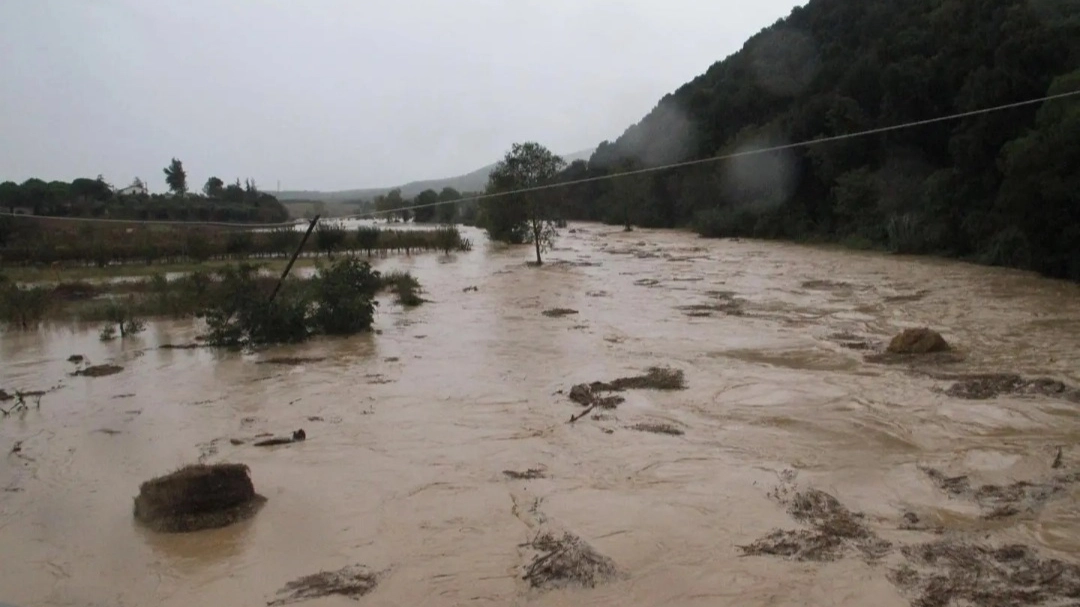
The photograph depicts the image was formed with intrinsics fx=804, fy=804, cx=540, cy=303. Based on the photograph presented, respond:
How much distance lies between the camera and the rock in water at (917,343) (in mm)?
9688

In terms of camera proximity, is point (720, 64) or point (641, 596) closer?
point (641, 596)

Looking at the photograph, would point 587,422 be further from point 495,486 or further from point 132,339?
point 132,339

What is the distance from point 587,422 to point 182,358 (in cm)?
677

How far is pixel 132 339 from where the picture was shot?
13008mm

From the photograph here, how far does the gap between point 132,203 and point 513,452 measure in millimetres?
31080

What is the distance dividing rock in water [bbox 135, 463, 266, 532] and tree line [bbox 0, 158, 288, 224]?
17060mm

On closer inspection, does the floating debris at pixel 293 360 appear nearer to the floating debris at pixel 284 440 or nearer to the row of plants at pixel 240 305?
A: the row of plants at pixel 240 305

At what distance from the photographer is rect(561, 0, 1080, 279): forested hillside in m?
16.3

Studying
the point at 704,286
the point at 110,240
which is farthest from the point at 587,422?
the point at 110,240

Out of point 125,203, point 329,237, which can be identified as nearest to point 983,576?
point 329,237

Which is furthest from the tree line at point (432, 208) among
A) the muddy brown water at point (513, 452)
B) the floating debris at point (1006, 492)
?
the floating debris at point (1006, 492)

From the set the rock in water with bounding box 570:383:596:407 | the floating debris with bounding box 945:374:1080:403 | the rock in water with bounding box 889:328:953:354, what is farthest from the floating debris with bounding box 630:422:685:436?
the rock in water with bounding box 889:328:953:354

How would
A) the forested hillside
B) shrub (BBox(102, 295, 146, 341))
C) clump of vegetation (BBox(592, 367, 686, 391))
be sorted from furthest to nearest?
the forested hillside < shrub (BBox(102, 295, 146, 341)) < clump of vegetation (BBox(592, 367, 686, 391))

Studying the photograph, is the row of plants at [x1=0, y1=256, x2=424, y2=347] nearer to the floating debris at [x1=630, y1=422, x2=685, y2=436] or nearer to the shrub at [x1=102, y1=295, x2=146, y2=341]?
the shrub at [x1=102, y1=295, x2=146, y2=341]
